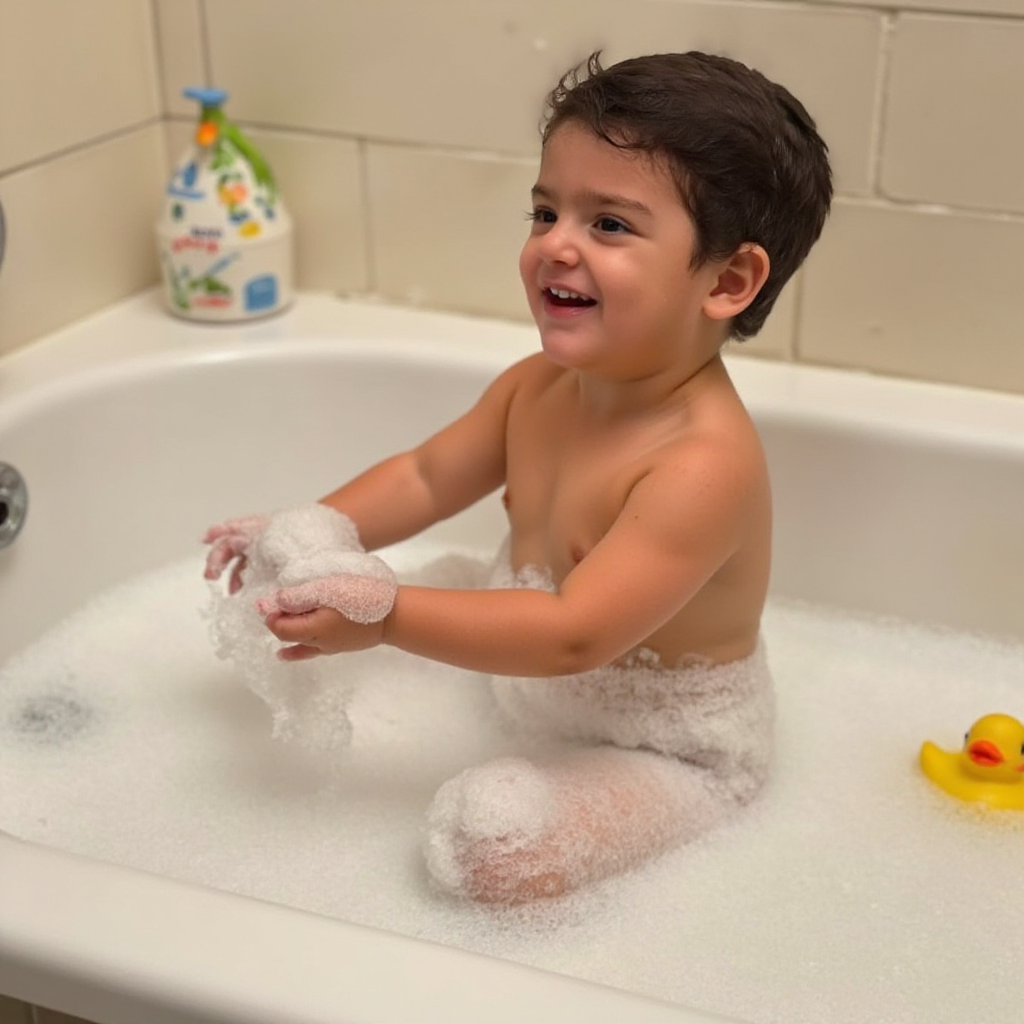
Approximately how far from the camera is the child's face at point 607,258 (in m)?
0.87

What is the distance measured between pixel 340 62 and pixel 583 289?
59cm

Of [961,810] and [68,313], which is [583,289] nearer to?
[961,810]

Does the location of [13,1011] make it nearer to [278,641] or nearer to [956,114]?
[278,641]

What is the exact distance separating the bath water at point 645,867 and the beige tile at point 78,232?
0.92 ft

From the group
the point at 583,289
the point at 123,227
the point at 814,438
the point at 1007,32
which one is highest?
the point at 1007,32

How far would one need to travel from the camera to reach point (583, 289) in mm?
889

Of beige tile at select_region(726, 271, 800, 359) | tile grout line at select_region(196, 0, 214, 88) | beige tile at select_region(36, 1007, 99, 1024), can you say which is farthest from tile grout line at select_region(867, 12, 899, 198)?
beige tile at select_region(36, 1007, 99, 1024)

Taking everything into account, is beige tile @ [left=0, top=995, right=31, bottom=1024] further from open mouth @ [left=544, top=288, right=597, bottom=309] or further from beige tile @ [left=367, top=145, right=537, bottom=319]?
beige tile @ [left=367, top=145, right=537, bottom=319]

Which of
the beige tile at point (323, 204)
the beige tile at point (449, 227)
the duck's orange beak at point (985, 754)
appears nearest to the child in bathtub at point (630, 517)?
the duck's orange beak at point (985, 754)

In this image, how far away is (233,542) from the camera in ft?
3.35

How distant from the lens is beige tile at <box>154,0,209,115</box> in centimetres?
139

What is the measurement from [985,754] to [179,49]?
1.00 m

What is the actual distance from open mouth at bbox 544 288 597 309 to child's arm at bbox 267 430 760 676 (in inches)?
4.5

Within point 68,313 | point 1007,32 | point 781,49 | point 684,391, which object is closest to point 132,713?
point 68,313
